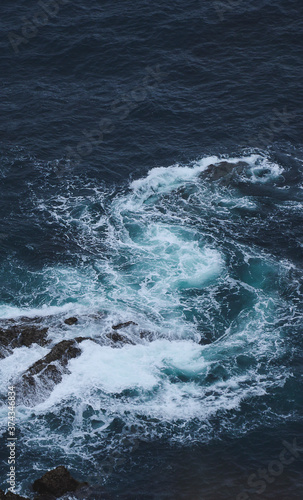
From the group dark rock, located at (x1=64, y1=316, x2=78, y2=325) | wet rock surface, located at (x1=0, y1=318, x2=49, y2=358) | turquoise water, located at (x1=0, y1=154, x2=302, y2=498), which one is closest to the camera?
turquoise water, located at (x1=0, y1=154, x2=302, y2=498)

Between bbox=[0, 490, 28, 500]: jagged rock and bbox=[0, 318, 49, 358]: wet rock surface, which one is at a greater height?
bbox=[0, 318, 49, 358]: wet rock surface

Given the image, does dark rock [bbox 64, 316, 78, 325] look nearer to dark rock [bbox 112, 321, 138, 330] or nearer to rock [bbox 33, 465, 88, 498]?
dark rock [bbox 112, 321, 138, 330]

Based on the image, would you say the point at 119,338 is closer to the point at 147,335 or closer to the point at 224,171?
the point at 147,335

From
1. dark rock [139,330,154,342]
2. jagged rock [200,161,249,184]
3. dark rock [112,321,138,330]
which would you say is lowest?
dark rock [139,330,154,342]

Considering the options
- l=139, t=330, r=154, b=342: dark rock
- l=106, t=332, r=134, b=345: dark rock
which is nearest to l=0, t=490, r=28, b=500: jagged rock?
l=106, t=332, r=134, b=345: dark rock

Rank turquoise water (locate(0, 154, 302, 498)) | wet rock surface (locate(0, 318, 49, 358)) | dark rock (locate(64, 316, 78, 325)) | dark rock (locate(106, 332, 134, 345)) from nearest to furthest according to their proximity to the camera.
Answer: turquoise water (locate(0, 154, 302, 498)) → wet rock surface (locate(0, 318, 49, 358)) → dark rock (locate(106, 332, 134, 345)) → dark rock (locate(64, 316, 78, 325))
